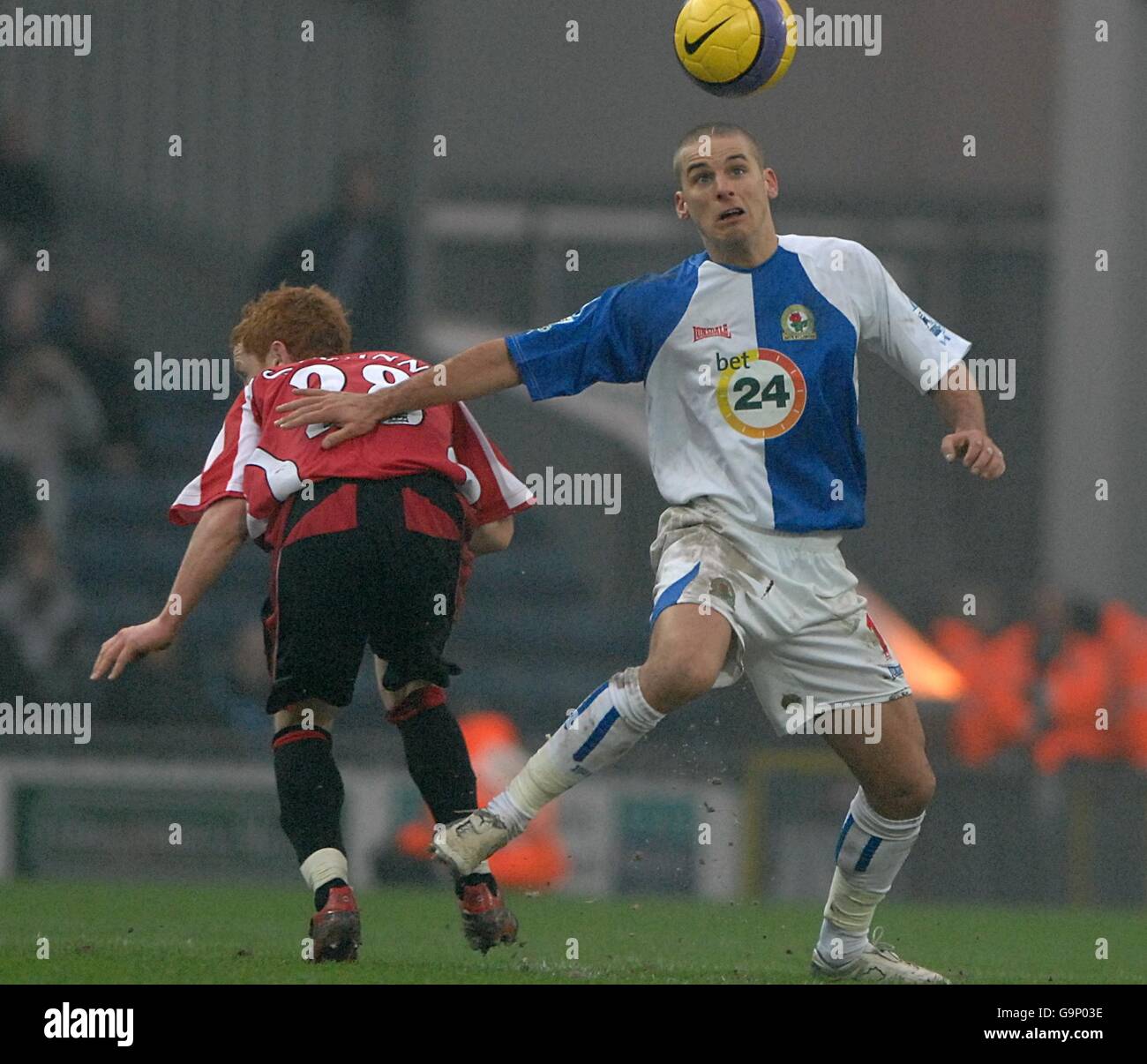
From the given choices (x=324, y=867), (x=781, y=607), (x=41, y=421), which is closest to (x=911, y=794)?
(x=781, y=607)

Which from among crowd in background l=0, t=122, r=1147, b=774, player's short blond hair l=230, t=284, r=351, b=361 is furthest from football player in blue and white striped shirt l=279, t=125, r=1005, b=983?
crowd in background l=0, t=122, r=1147, b=774

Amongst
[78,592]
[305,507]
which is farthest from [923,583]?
[305,507]

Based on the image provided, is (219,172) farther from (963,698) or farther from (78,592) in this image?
(963,698)

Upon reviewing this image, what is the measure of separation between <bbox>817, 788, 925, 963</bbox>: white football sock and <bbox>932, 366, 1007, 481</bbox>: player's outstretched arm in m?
0.88

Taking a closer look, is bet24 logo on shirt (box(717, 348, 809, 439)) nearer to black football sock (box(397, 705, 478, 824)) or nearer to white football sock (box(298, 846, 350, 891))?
black football sock (box(397, 705, 478, 824))

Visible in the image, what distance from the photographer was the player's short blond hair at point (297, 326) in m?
5.78

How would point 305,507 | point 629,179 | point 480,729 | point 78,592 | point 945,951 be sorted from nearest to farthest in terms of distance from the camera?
point 305,507, point 945,951, point 480,729, point 78,592, point 629,179

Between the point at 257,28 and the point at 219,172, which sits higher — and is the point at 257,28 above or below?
above

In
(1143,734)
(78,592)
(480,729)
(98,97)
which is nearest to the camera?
(480,729)

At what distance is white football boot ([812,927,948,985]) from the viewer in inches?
212

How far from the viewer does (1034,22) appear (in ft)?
58.0

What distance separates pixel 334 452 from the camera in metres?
5.44

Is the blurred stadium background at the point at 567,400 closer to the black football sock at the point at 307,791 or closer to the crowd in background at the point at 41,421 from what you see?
the crowd in background at the point at 41,421

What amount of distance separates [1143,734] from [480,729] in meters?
3.60
